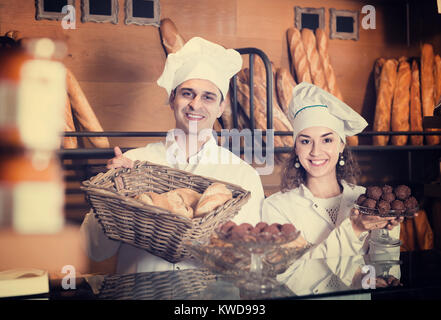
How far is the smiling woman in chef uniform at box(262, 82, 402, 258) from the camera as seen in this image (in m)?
1.26

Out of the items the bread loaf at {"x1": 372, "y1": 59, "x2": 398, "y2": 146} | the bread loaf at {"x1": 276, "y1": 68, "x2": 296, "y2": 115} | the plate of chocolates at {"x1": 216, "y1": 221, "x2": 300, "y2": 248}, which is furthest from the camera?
the bread loaf at {"x1": 372, "y1": 59, "x2": 398, "y2": 146}

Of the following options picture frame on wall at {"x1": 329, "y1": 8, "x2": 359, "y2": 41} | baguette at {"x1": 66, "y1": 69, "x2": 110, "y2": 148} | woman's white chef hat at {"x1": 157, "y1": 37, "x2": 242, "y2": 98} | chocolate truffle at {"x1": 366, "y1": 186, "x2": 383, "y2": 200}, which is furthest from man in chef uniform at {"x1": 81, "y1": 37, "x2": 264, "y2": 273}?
picture frame on wall at {"x1": 329, "y1": 8, "x2": 359, "y2": 41}

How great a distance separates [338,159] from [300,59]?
0.38 meters

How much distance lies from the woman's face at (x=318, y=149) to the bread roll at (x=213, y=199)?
414mm

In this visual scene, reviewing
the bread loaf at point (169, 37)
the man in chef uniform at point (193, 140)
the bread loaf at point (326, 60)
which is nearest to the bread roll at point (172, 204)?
the man in chef uniform at point (193, 140)

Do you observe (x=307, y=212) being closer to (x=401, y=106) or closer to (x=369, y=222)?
(x=369, y=222)

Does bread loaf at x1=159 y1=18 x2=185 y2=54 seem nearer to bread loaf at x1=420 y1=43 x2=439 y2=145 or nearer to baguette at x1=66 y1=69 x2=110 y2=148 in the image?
baguette at x1=66 y1=69 x2=110 y2=148

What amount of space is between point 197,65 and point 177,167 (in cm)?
31

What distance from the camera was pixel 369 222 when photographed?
1.08m

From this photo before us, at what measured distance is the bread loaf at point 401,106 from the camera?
155cm

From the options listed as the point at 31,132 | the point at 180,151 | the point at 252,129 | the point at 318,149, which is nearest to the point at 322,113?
the point at 318,149

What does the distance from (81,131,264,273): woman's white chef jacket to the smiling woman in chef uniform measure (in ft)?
0.21

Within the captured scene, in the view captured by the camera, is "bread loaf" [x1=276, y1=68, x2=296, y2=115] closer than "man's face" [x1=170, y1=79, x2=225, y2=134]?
No
